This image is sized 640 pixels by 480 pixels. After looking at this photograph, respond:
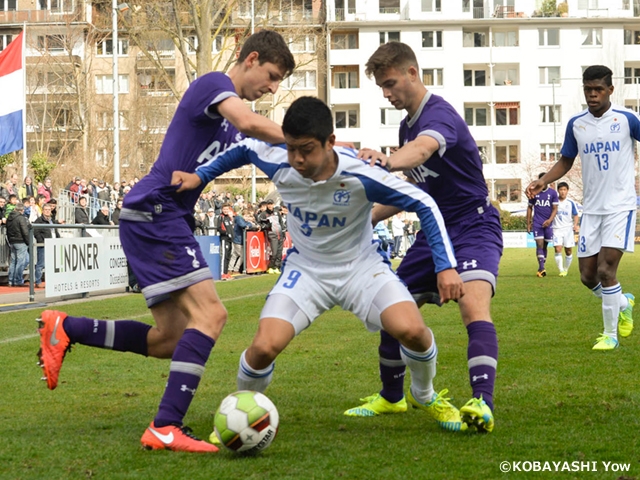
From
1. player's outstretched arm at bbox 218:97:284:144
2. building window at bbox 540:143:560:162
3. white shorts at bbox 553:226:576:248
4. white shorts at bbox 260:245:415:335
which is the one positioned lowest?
white shorts at bbox 553:226:576:248

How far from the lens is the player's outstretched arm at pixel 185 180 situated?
547 centimetres

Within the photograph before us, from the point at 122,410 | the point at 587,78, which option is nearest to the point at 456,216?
the point at 122,410

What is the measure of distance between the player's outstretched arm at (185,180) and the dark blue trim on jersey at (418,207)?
2.82 feet

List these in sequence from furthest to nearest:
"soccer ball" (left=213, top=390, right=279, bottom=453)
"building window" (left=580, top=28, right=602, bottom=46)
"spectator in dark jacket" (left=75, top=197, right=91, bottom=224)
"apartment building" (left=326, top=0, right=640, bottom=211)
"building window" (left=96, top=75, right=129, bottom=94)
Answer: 1. "building window" (left=580, top=28, right=602, bottom=46)
2. "apartment building" (left=326, top=0, right=640, bottom=211)
3. "building window" (left=96, top=75, right=129, bottom=94)
4. "spectator in dark jacket" (left=75, top=197, right=91, bottom=224)
5. "soccer ball" (left=213, top=390, right=279, bottom=453)

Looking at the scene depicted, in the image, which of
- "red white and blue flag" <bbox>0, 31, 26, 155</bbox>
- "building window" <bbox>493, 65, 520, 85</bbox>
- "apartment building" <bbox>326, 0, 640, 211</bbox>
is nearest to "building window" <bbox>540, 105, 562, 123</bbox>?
"apartment building" <bbox>326, 0, 640, 211</bbox>

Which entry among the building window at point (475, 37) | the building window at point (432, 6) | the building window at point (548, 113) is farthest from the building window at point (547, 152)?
the building window at point (432, 6)

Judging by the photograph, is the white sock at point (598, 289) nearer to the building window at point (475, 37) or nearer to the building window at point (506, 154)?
the building window at point (506, 154)

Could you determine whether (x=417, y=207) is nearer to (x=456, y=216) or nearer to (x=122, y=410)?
(x=456, y=216)

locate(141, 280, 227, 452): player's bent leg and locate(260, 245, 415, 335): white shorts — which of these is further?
locate(260, 245, 415, 335): white shorts

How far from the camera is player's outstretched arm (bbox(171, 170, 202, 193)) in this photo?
215 inches

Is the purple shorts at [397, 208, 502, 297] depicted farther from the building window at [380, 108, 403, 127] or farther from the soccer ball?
the building window at [380, 108, 403, 127]

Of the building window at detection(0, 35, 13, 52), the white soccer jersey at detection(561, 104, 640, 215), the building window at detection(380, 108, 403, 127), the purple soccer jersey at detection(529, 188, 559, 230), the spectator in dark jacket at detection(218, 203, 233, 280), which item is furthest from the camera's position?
the building window at detection(380, 108, 403, 127)

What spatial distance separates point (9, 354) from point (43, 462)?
5.21 meters

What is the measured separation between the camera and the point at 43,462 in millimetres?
5074
